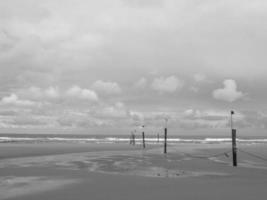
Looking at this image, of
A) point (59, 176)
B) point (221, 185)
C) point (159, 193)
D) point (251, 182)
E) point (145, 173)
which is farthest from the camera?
point (145, 173)

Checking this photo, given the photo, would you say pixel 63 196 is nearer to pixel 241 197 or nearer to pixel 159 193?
pixel 159 193

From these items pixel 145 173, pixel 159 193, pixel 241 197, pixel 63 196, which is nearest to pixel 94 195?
pixel 63 196

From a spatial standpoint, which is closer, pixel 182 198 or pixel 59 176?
pixel 182 198

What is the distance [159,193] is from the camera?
16.7 m

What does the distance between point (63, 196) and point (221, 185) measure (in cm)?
786

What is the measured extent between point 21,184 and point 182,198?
843cm


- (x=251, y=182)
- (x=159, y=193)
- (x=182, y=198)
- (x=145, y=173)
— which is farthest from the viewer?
(x=145, y=173)

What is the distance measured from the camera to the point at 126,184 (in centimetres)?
1928

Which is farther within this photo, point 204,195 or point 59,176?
point 59,176

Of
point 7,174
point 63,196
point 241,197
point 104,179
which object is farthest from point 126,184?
point 7,174

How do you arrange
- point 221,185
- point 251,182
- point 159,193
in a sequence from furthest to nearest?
1. point 251,182
2. point 221,185
3. point 159,193

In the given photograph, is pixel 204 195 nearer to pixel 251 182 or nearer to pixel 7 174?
pixel 251 182

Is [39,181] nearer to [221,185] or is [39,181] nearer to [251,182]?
[221,185]

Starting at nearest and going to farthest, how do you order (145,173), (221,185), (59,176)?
(221,185)
(59,176)
(145,173)
